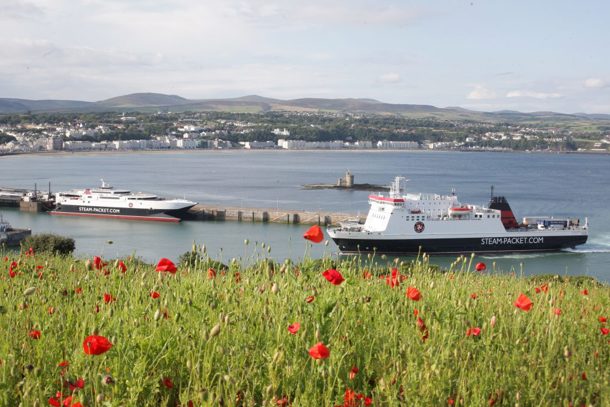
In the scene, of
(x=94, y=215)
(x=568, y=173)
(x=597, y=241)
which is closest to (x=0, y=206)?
(x=94, y=215)

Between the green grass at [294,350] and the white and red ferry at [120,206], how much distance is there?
129ft

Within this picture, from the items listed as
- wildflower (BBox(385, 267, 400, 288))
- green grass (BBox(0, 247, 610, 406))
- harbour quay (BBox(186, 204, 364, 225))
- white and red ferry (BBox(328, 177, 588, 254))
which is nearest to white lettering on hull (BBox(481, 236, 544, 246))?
white and red ferry (BBox(328, 177, 588, 254))

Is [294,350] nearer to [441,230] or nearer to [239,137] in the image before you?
[441,230]

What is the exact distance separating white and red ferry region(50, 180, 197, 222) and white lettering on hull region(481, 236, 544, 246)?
1879 cm

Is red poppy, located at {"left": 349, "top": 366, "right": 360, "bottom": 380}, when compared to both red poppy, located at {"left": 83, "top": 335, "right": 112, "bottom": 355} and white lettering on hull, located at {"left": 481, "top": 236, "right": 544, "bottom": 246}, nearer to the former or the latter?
red poppy, located at {"left": 83, "top": 335, "right": 112, "bottom": 355}

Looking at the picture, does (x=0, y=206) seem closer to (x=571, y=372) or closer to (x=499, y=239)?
(x=499, y=239)

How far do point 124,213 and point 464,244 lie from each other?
71.1 feet

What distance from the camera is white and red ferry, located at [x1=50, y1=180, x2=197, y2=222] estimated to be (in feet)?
143

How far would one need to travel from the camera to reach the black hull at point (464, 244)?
30730 mm

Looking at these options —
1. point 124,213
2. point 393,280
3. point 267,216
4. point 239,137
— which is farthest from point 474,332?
point 239,137

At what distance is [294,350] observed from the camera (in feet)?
11.4

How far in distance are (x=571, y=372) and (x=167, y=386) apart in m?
1.79

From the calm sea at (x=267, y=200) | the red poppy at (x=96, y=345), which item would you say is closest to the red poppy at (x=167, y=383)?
the red poppy at (x=96, y=345)

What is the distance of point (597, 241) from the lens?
35.6 m
